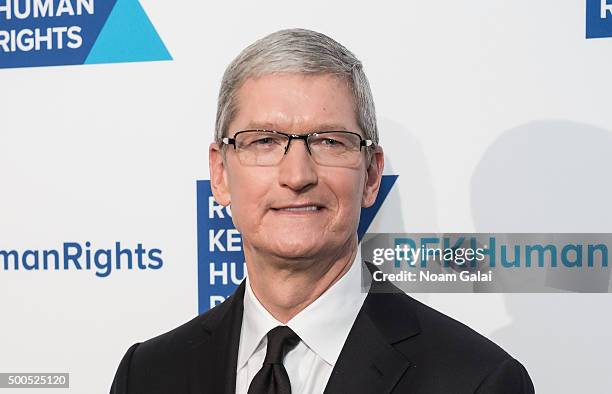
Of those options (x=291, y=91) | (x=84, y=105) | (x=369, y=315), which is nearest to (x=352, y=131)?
(x=291, y=91)

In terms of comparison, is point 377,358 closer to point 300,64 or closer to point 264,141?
point 264,141

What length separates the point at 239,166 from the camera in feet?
4.45

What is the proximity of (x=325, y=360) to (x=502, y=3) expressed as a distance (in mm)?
1067

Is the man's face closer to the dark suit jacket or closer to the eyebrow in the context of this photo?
the eyebrow

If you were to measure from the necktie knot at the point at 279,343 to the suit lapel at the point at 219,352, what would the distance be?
0.11m

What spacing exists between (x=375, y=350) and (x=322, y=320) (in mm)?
123

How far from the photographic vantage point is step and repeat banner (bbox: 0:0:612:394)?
6.02 feet

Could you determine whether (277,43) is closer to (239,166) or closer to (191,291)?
(239,166)

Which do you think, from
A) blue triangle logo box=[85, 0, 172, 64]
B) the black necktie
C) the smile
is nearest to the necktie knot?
the black necktie

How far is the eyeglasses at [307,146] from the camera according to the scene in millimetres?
1327

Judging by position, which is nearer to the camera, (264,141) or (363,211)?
(264,141)

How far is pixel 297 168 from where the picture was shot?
1.29 meters

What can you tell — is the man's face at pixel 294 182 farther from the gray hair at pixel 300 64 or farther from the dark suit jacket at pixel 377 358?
the dark suit jacket at pixel 377 358

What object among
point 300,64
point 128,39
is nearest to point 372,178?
point 300,64
